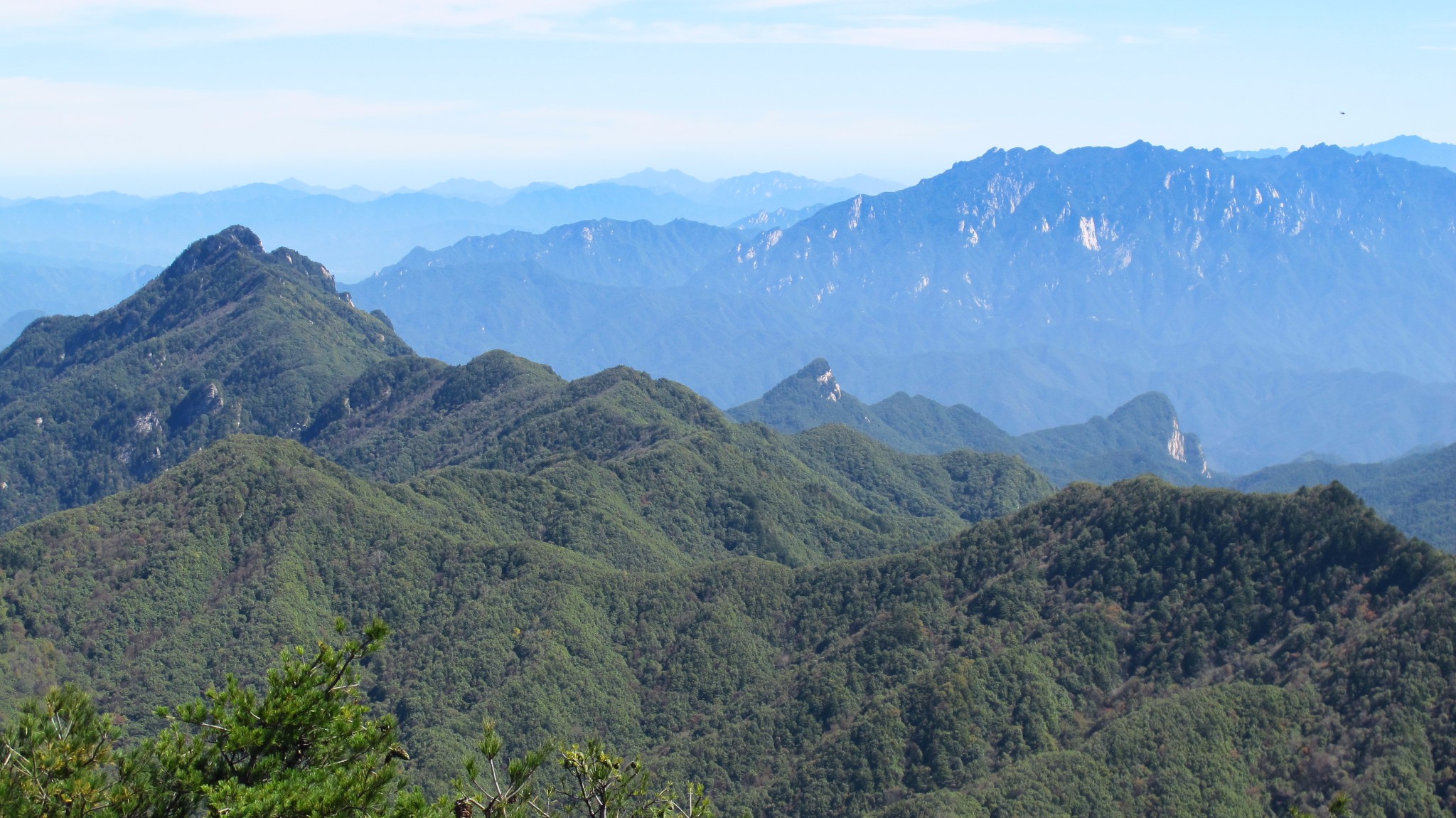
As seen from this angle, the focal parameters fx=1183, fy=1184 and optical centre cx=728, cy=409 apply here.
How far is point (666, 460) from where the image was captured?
144625 mm

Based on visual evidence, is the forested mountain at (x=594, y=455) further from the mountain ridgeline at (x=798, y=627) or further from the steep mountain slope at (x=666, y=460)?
the mountain ridgeline at (x=798, y=627)

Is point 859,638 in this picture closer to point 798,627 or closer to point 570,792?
point 798,627

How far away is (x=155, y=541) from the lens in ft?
342

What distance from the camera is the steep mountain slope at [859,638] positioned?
226ft

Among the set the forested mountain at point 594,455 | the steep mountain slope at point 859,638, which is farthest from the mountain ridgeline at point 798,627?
the forested mountain at point 594,455

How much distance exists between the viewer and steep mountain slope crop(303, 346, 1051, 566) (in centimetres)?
13900

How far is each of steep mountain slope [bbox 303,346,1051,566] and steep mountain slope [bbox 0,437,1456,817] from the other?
78.4 ft

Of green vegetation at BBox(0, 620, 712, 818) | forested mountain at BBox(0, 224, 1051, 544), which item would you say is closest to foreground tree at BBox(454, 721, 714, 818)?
green vegetation at BBox(0, 620, 712, 818)

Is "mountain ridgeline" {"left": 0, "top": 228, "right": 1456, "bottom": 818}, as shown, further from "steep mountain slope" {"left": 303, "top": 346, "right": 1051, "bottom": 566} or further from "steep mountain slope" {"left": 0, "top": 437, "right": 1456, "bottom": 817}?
"steep mountain slope" {"left": 303, "top": 346, "right": 1051, "bottom": 566}

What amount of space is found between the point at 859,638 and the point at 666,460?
55490 mm

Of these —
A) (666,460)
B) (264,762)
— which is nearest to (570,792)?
(264,762)

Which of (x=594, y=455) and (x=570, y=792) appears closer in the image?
(x=570, y=792)

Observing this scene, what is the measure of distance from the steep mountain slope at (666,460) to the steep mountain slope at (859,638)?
23899mm

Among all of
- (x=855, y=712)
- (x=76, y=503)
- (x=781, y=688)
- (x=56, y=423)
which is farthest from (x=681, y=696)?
(x=56, y=423)
